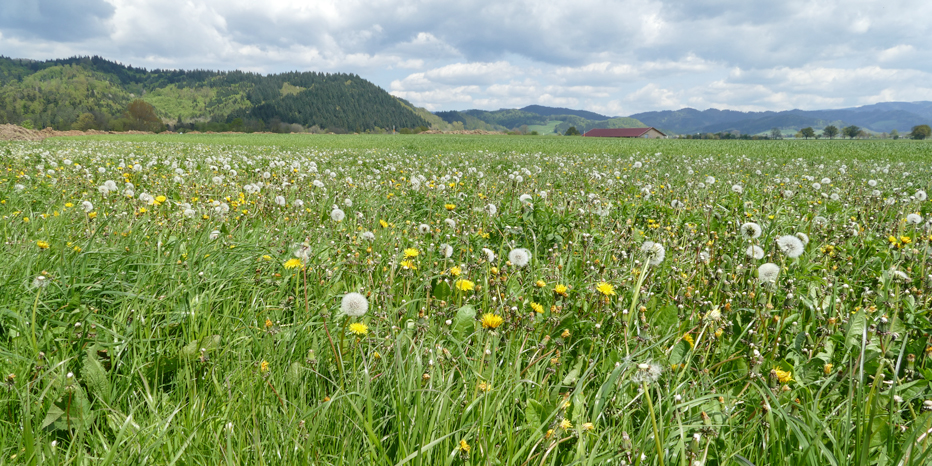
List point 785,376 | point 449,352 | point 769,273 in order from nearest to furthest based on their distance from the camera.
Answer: point 785,376 → point 449,352 → point 769,273

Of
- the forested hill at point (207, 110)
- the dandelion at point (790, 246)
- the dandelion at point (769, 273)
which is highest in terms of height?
the forested hill at point (207, 110)

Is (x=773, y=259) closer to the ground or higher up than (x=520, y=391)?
higher up

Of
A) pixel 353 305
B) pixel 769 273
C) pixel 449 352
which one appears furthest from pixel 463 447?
pixel 769 273

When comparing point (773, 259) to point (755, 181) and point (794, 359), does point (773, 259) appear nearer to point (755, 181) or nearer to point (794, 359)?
point (794, 359)

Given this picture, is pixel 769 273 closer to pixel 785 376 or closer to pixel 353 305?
pixel 785 376

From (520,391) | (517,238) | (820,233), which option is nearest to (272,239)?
(517,238)

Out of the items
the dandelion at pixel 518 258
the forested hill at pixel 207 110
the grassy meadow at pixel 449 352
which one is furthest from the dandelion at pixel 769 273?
the forested hill at pixel 207 110

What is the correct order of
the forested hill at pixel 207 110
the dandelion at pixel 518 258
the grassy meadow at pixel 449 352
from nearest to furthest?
the grassy meadow at pixel 449 352, the dandelion at pixel 518 258, the forested hill at pixel 207 110

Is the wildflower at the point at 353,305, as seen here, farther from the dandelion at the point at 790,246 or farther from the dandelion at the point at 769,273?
the dandelion at the point at 790,246

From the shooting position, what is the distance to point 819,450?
1.39m

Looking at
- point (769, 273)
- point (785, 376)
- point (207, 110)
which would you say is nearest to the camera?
point (785, 376)

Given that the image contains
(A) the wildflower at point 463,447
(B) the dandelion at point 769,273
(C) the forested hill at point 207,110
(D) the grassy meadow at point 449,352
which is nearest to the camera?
(A) the wildflower at point 463,447

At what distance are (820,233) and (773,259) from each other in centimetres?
138

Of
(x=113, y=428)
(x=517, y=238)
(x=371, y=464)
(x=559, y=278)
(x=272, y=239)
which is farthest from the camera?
(x=517, y=238)
